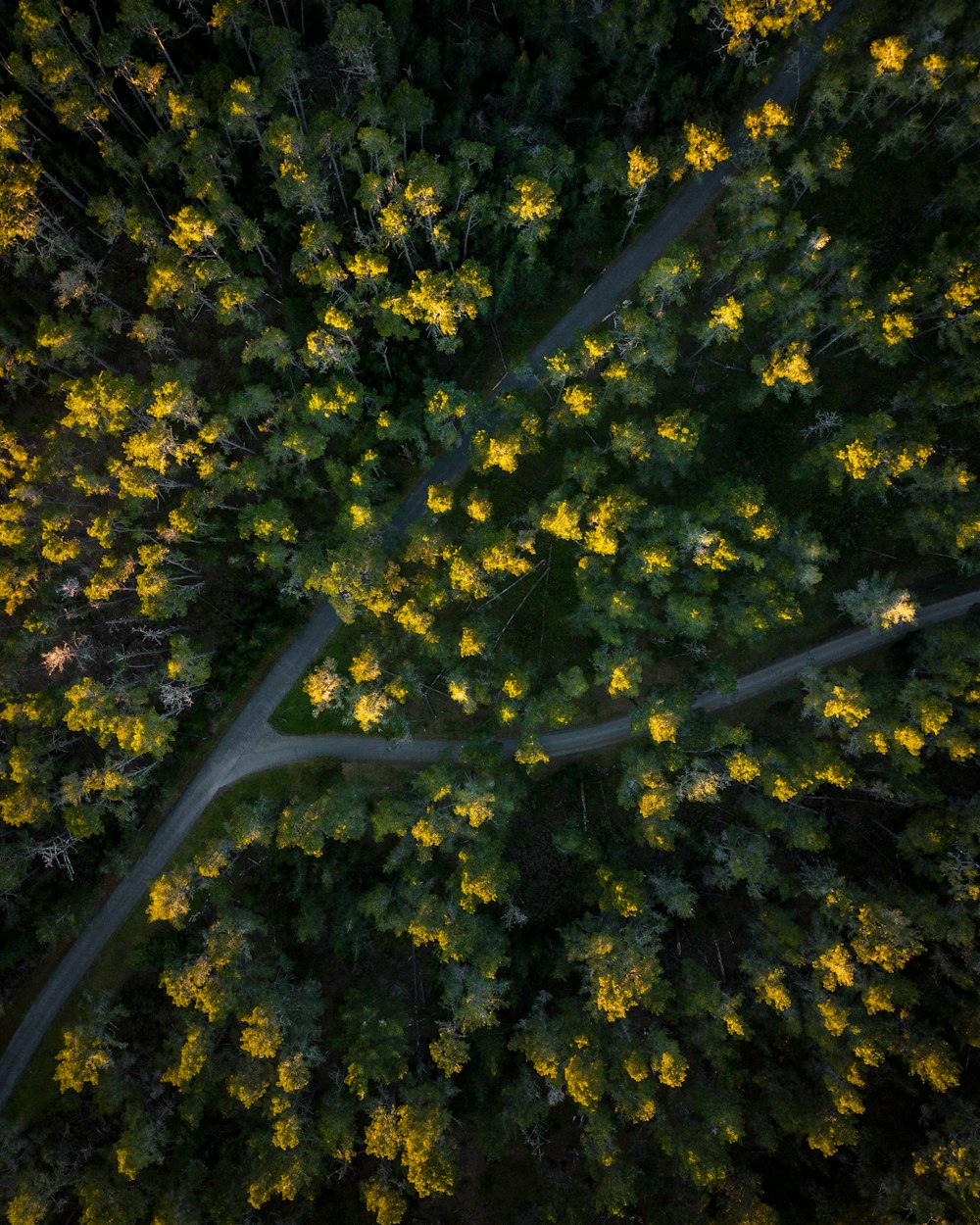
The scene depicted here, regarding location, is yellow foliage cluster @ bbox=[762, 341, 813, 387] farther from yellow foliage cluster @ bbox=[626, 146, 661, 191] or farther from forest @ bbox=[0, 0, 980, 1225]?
yellow foliage cluster @ bbox=[626, 146, 661, 191]

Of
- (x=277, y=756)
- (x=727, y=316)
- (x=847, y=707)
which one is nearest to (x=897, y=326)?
(x=727, y=316)

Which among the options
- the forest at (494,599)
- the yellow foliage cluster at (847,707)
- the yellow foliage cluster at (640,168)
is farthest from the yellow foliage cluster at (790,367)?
the yellow foliage cluster at (847,707)

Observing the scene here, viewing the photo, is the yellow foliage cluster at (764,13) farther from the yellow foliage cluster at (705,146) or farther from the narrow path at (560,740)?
the narrow path at (560,740)

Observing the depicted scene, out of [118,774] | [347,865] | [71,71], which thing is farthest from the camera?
[347,865]

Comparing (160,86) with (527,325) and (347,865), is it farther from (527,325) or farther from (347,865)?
(347,865)

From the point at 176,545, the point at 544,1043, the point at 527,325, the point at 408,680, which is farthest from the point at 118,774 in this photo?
the point at 527,325

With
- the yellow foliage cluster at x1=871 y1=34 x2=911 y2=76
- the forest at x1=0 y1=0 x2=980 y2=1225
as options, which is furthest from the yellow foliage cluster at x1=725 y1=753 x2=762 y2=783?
A: the yellow foliage cluster at x1=871 y1=34 x2=911 y2=76
